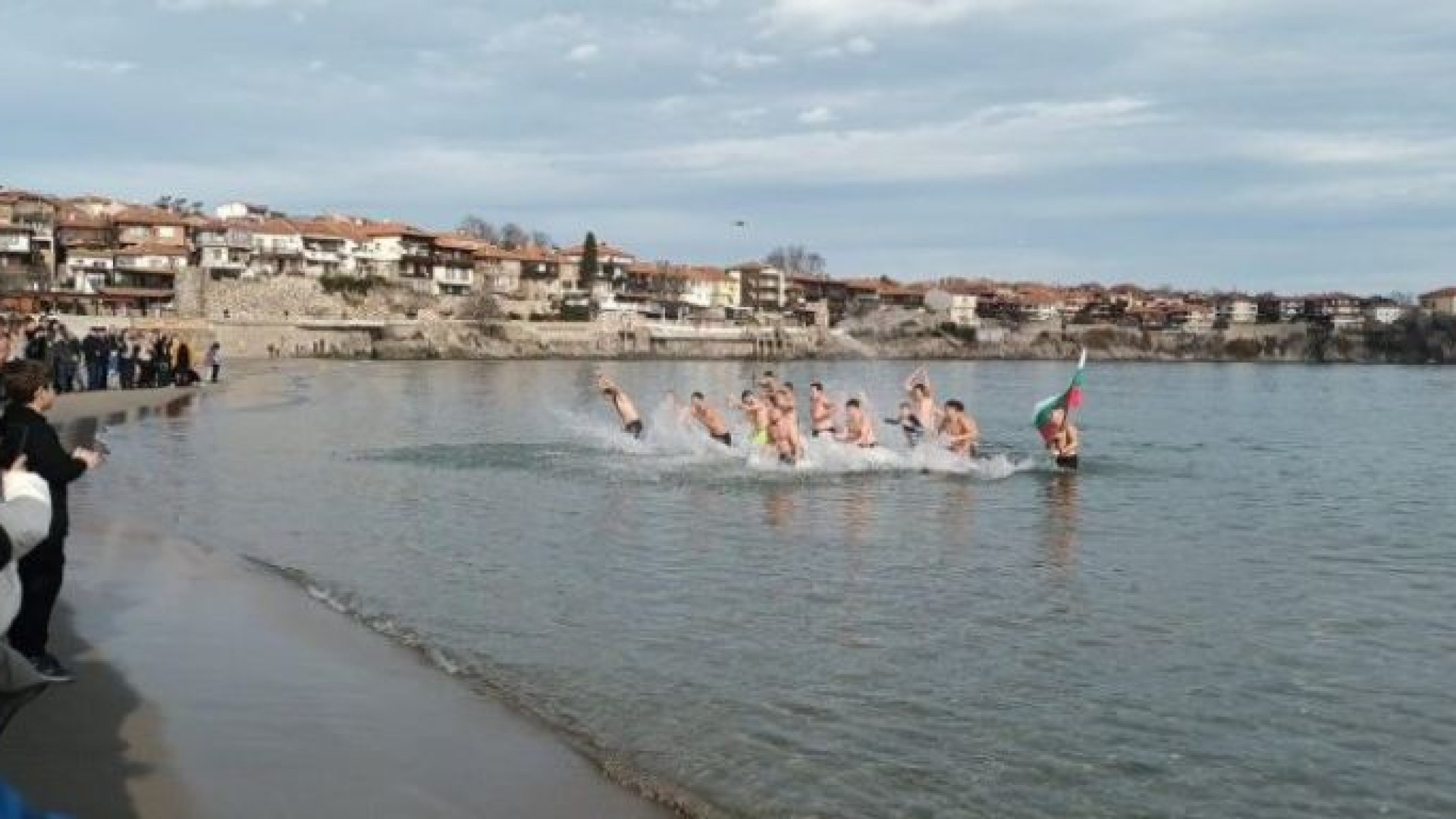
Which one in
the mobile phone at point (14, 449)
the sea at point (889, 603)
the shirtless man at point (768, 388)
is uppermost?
the mobile phone at point (14, 449)

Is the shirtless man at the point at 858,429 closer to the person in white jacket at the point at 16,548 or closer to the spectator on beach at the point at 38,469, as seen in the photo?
the spectator on beach at the point at 38,469

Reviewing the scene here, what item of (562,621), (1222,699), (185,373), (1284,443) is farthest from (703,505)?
(185,373)

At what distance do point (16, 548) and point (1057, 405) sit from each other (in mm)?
22338

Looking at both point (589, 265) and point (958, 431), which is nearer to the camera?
point (958, 431)

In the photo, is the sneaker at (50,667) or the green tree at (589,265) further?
the green tree at (589,265)

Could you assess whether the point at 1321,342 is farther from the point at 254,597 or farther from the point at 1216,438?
the point at 254,597

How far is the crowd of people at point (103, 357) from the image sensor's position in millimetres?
30078

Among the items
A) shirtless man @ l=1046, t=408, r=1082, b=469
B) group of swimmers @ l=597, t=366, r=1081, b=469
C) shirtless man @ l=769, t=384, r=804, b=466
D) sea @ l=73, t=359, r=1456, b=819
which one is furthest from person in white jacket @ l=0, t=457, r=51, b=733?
shirtless man @ l=1046, t=408, r=1082, b=469

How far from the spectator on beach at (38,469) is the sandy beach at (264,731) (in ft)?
1.26

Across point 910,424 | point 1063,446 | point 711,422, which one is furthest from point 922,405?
point 711,422

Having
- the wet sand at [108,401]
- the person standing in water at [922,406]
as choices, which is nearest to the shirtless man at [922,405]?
the person standing in water at [922,406]

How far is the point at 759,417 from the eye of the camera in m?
25.4

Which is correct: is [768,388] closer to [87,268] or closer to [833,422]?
[833,422]

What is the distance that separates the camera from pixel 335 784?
6340mm
